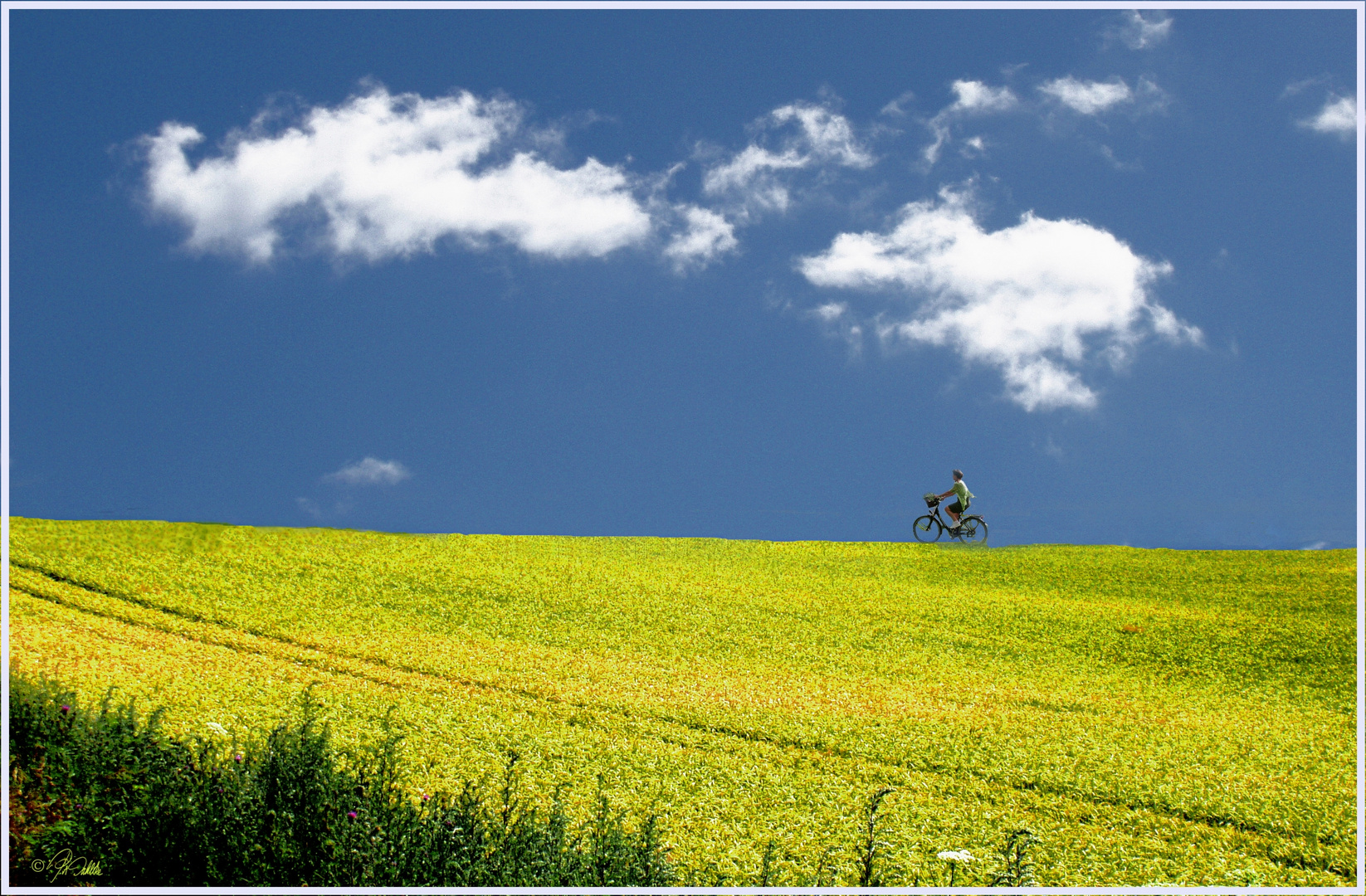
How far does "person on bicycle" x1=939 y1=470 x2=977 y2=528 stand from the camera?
2003 centimetres

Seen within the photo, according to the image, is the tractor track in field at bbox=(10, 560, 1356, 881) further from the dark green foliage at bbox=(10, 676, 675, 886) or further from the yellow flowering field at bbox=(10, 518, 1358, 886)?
the dark green foliage at bbox=(10, 676, 675, 886)

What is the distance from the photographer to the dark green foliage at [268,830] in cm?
465

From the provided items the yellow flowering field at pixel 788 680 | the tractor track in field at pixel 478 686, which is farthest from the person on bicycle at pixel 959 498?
the tractor track in field at pixel 478 686

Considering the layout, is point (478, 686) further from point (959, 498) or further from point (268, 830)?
point (959, 498)

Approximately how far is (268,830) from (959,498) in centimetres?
1742

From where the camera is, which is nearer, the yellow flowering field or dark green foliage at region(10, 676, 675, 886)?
dark green foliage at region(10, 676, 675, 886)

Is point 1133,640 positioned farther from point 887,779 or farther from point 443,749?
point 443,749

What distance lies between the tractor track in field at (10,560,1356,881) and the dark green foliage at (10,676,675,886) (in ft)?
9.06

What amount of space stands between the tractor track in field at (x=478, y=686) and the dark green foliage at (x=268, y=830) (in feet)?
9.06

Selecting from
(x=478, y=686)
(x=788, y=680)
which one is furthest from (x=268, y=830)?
(x=788, y=680)

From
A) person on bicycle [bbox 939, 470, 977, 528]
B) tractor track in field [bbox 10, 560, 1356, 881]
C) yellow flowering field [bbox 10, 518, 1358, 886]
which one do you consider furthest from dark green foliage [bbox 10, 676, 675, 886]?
person on bicycle [bbox 939, 470, 977, 528]

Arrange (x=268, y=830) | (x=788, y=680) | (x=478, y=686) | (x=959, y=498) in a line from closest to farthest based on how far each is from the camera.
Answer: (x=268, y=830) < (x=478, y=686) < (x=788, y=680) < (x=959, y=498)

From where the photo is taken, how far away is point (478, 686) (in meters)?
9.58

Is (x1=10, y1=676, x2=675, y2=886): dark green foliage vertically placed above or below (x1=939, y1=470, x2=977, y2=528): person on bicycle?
below
